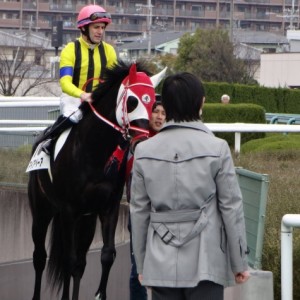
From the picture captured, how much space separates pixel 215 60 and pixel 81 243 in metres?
50.4

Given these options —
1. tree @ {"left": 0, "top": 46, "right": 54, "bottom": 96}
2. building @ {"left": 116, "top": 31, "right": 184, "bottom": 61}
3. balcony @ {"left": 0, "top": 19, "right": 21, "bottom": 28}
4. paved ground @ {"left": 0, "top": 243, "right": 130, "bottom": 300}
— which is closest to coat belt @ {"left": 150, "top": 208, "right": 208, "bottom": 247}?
paved ground @ {"left": 0, "top": 243, "right": 130, "bottom": 300}

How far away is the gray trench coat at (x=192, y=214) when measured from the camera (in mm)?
4652

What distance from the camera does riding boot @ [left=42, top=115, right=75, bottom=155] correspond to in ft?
26.2

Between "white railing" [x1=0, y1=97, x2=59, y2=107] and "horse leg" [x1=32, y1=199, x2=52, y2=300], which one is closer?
"horse leg" [x1=32, y1=199, x2=52, y2=300]

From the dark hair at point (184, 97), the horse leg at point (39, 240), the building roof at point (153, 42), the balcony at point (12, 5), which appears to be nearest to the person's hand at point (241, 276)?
the dark hair at point (184, 97)

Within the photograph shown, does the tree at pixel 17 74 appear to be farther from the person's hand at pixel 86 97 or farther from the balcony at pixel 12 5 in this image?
the balcony at pixel 12 5

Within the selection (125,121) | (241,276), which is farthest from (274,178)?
(241,276)

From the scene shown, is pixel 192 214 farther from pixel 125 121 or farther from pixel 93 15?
pixel 93 15

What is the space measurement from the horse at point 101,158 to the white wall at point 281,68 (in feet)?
163

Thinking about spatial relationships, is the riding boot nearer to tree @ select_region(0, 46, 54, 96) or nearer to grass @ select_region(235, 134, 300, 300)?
grass @ select_region(235, 134, 300, 300)

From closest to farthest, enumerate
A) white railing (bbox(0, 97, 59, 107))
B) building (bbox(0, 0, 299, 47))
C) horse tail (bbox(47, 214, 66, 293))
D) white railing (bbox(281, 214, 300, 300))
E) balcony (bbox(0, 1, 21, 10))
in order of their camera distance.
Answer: white railing (bbox(281, 214, 300, 300)) < horse tail (bbox(47, 214, 66, 293)) < white railing (bbox(0, 97, 59, 107)) < balcony (bbox(0, 1, 21, 10)) < building (bbox(0, 0, 299, 47))

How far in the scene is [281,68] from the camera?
5869cm

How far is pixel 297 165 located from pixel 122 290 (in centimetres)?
291

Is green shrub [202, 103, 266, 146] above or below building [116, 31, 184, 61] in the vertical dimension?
below
